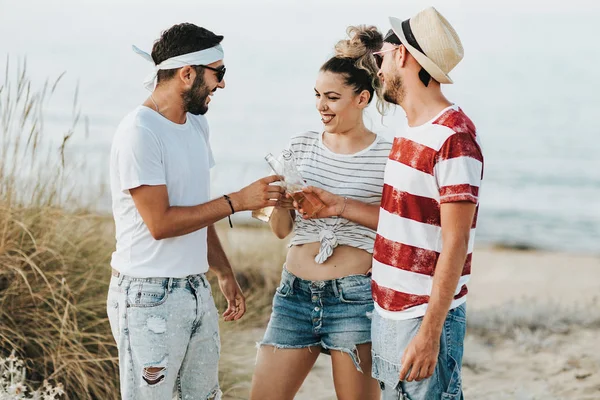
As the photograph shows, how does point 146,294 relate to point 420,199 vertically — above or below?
below

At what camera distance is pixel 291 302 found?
345 cm

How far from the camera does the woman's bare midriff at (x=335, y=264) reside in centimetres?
338

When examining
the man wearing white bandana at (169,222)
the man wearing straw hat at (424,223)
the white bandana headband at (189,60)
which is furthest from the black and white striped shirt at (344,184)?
the white bandana headband at (189,60)

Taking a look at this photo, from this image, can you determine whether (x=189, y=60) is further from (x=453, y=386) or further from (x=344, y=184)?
(x=453, y=386)

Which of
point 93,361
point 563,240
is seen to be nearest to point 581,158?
point 563,240

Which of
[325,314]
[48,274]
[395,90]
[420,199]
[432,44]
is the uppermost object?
[432,44]

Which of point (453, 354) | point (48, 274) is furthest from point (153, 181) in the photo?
point (48, 274)

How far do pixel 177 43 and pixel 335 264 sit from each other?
1104 millimetres

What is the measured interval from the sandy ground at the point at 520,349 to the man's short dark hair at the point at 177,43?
2707 millimetres

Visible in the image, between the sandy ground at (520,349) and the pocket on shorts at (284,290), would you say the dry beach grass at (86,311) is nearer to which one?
the sandy ground at (520,349)

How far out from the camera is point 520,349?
7230mm

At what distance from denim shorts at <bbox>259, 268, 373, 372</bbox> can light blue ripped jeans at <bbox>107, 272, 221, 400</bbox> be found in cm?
43

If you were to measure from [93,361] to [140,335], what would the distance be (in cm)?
179

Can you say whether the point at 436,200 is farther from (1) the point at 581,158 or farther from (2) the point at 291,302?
(1) the point at 581,158
